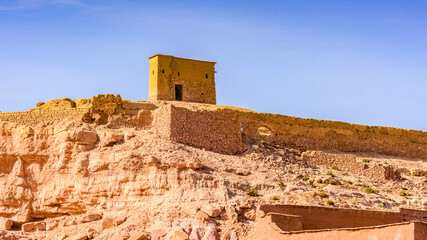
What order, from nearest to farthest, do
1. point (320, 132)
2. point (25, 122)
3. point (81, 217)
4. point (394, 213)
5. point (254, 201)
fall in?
point (394, 213), point (254, 201), point (81, 217), point (25, 122), point (320, 132)

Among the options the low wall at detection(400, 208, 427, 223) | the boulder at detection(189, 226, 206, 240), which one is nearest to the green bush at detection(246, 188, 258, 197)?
the boulder at detection(189, 226, 206, 240)

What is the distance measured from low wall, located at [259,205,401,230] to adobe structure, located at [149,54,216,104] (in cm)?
1741

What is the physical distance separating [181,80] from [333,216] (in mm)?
19007

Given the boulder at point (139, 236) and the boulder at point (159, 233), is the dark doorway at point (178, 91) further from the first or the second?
the boulder at point (139, 236)

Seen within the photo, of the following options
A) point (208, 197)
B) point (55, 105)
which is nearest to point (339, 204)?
point (208, 197)

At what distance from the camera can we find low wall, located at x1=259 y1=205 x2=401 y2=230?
2322cm

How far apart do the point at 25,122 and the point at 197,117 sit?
7.89 m

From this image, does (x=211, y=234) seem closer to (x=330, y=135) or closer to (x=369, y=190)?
(x=369, y=190)

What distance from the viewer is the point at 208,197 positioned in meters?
30.6

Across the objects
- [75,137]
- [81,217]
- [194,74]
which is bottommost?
[81,217]

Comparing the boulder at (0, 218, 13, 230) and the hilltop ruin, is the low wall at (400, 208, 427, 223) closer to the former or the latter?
the hilltop ruin

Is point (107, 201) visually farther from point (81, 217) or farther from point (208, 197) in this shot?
point (208, 197)

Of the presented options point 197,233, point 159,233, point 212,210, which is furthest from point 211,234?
point 159,233

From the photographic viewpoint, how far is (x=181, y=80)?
4100cm
